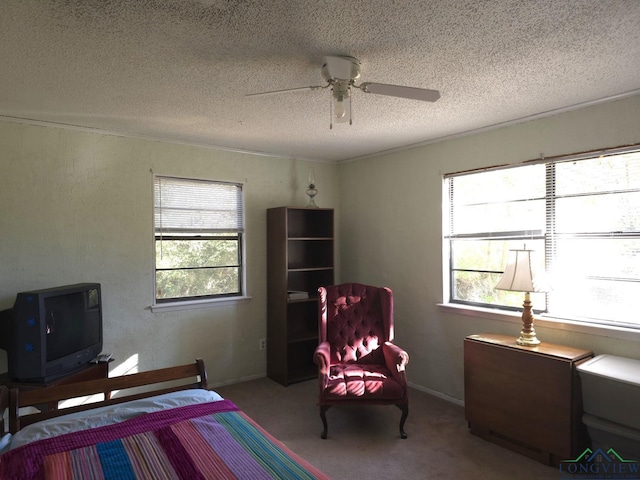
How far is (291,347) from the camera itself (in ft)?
14.5

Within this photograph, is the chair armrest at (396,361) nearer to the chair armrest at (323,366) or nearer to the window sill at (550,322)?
the chair armrest at (323,366)

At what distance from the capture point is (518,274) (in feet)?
9.40

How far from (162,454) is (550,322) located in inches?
107

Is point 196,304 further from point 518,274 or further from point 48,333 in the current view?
point 518,274

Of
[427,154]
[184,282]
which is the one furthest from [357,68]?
[184,282]

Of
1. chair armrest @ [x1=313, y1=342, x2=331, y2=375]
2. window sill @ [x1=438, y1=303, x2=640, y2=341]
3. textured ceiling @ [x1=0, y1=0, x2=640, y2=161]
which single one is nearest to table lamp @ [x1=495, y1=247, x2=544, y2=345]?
window sill @ [x1=438, y1=303, x2=640, y2=341]

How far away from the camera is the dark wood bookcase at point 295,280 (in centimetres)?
415

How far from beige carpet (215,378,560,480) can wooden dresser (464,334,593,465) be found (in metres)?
0.12

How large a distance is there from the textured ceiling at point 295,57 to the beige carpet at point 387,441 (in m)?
2.44

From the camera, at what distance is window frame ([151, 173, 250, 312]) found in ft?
12.3

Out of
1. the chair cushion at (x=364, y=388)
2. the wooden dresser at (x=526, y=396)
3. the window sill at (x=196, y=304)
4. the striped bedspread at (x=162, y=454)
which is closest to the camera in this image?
the striped bedspread at (x=162, y=454)

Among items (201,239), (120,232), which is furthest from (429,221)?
(120,232)

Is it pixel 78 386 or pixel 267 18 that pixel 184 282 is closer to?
pixel 78 386

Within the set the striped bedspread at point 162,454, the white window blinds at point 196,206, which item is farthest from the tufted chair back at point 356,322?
the striped bedspread at point 162,454
